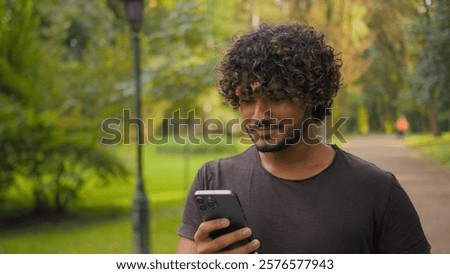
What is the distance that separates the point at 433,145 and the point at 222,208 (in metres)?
1.50

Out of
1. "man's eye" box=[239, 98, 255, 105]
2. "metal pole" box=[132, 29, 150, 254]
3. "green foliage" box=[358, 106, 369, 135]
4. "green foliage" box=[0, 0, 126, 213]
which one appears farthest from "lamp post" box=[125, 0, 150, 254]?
"man's eye" box=[239, 98, 255, 105]

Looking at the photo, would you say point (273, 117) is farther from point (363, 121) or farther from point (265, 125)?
point (363, 121)

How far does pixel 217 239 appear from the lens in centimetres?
106

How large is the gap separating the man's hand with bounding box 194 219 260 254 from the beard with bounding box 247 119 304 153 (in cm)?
14

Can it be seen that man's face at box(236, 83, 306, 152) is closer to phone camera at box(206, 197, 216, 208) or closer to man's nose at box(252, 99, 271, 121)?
man's nose at box(252, 99, 271, 121)

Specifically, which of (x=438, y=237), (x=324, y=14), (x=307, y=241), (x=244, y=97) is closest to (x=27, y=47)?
(x=324, y=14)

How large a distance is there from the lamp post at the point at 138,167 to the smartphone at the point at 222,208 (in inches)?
62.9

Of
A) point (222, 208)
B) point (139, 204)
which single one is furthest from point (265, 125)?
point (139, 204)

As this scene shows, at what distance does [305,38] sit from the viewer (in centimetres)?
110

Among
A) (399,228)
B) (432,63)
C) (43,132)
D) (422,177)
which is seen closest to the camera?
(399,228)

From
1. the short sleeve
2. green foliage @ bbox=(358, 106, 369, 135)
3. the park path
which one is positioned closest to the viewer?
the short sleeve

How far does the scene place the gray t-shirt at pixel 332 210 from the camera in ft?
3.22

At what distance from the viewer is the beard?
105 centimetres

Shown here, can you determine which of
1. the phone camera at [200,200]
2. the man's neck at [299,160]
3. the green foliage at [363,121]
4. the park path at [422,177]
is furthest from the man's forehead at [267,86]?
the green foliage at [363,121]
